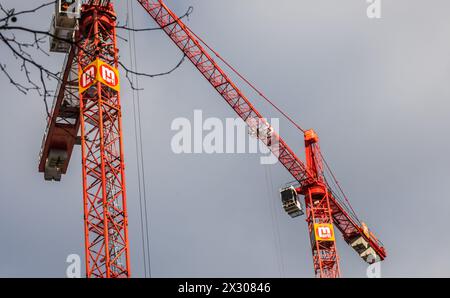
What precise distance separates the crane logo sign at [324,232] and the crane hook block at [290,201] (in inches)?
84.2

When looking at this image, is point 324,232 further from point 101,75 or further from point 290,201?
point 101,75

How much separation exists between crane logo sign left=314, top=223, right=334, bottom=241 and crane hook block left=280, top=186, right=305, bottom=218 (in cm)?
214

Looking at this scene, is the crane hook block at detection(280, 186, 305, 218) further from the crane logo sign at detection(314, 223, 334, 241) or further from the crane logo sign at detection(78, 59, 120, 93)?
the crane logo sign at detection(78, 59, 120, 93)

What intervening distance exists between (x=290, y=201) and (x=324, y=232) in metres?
4.01

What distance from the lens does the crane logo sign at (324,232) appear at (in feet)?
254

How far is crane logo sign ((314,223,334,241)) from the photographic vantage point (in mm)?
77312

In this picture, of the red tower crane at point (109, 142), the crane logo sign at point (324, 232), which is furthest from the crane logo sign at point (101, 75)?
the crane logo sign at point (324, 232)

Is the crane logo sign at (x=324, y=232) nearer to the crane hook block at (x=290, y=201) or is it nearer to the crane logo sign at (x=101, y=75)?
the crane hook block at (x=290, y=201)

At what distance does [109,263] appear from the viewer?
4519cm

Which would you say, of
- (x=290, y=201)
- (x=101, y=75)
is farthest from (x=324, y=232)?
(x=101, y=75)

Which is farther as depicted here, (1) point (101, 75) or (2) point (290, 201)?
(2) point (290, 201)

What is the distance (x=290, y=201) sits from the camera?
76.9 m

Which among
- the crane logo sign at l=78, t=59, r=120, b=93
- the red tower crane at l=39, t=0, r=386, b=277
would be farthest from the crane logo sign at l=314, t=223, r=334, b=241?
the crane logo sign at l=78, t=59, r=120, b=93
